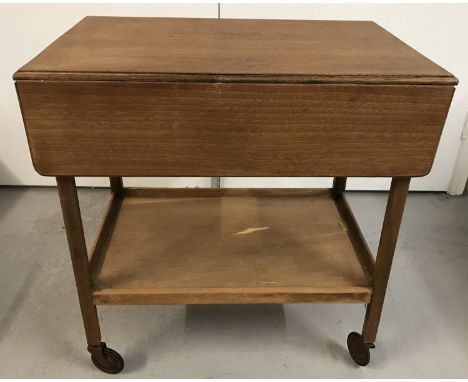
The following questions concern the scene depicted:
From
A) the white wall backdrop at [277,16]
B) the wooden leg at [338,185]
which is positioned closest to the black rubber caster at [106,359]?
the wooden leg at [338,185]

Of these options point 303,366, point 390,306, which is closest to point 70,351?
point 303,366

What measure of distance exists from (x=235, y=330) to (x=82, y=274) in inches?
17.8

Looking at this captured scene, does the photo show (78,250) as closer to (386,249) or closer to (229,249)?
(229,249)

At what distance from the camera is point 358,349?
3.61ft

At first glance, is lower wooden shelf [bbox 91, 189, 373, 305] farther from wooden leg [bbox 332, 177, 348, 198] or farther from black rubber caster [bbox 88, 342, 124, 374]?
black rubber caster [bbox 88, 342, 124, 374]

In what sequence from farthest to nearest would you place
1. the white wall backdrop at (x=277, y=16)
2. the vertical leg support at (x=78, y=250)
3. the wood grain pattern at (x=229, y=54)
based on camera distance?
the white wall backdrop at (x=277, y=16) → the vertical leg support at (x=78, y=250) → the wood grain pattern at (x=229, y=54)

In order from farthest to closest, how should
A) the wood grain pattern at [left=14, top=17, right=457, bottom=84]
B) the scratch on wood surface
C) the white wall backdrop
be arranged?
the white wall backdrop → the scratch on wood surface → the wood grain pattern at [left=14, top=17, right=457, bottom=84]

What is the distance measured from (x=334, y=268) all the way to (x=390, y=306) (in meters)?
0.32

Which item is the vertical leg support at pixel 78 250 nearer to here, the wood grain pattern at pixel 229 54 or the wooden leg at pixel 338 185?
the wood grain pattern at pixel 229 54

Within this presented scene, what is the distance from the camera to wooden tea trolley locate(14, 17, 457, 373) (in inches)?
29.3

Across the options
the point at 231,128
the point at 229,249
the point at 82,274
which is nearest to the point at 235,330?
the point at 229,249

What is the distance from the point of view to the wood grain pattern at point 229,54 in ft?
2.43

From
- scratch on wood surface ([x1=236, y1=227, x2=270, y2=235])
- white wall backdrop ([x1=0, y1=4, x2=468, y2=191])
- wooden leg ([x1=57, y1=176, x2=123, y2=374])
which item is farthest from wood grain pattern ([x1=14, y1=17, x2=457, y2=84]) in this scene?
scratch on wood surface ([x1=236, y1=227, x2=270, y2=235])

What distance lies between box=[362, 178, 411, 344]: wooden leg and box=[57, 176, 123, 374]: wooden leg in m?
0.60
